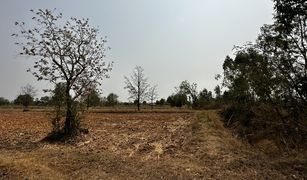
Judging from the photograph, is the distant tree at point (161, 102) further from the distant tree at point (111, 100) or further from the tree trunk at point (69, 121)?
the tree trunk at point (69, 121)

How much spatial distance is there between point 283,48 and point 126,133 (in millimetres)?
8949

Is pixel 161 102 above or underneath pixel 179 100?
above

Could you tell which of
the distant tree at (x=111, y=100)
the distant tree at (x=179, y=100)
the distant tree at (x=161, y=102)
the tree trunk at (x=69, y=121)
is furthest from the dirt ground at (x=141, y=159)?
the distant tree at (x=111, y=100)

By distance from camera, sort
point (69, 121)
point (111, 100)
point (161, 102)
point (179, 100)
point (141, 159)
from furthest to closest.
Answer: point (111, 100) → point (161, 102) → point (179, 100) → point (69, 121) → point (141, 159)

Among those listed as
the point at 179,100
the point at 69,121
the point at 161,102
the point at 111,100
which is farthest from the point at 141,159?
the point at 111,100

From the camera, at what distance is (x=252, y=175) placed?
1136cm

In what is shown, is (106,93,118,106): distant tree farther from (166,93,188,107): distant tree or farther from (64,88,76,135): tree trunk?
(64,88,76,135): tree trunk

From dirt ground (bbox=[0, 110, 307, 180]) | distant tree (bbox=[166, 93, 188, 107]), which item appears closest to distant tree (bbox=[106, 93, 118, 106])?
distant tree (bbox=[166, 93, 188, 107])

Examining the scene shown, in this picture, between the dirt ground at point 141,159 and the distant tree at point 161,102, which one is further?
the distant tree at point 161,102

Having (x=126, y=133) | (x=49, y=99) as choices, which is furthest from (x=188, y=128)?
(x=49, y=99)

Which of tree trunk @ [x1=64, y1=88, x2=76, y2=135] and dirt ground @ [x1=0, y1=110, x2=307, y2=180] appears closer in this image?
dirt ground @ [x1=0, y1=110, x2=307, y2=180]

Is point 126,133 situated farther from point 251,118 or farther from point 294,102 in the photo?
point 251,118

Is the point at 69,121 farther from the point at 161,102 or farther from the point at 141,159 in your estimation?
the point at 161,102

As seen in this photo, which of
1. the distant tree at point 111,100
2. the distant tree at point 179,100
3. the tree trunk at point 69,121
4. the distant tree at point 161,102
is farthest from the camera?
the distant tree at point 111,100
